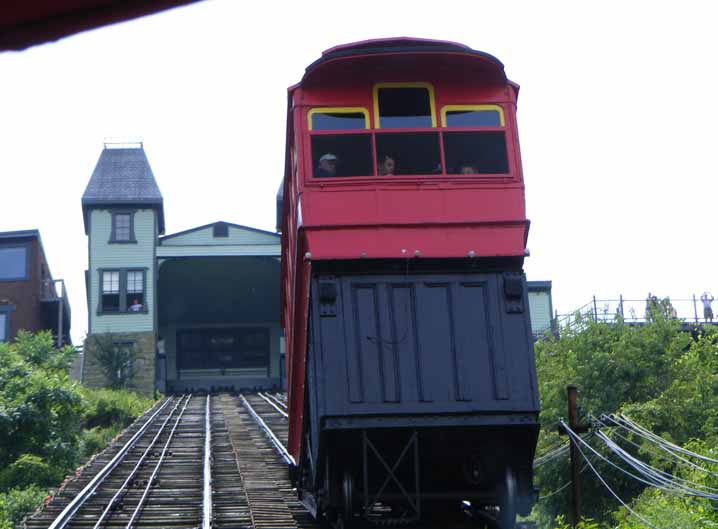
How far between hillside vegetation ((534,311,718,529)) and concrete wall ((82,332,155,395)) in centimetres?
2422

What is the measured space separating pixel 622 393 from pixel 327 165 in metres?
14.2

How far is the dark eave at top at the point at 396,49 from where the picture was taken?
10.2 metres

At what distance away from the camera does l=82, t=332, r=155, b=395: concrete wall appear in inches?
1784

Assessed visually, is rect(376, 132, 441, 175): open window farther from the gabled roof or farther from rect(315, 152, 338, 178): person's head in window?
the gabled roof

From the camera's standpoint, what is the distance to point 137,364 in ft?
151

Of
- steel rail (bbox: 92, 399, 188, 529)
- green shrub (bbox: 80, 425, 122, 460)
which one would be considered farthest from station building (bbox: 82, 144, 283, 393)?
steel rail (bbox: 92, 399, 188, 529)

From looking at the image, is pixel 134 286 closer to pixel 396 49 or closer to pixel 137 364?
pixel 137 364

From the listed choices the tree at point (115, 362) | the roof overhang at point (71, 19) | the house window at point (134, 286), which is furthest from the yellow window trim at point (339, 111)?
the house window at point (134, 286)

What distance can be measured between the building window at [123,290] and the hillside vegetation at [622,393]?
2616 cm

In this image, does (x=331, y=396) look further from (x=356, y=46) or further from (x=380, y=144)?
(x=356, y=46)

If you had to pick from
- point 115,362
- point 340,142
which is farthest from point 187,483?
point 115,362

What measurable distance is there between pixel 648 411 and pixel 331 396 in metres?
12.9

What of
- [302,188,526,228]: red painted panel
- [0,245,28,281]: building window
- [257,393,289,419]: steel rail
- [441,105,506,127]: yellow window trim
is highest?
[0,245,28,281]: building window

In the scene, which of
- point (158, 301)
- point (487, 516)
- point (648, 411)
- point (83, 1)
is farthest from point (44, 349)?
point (83, 1)
